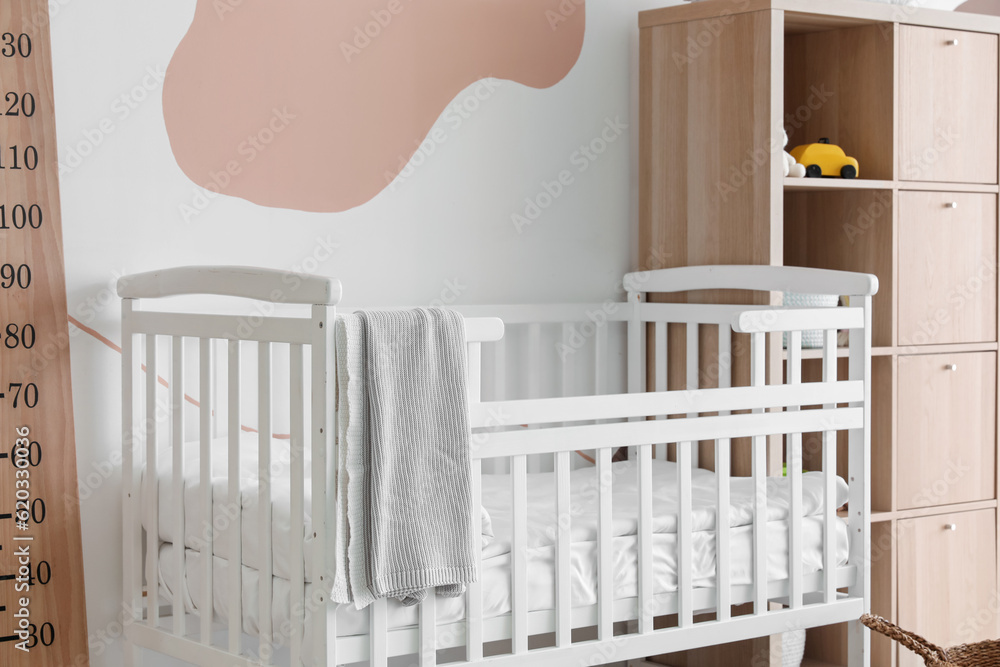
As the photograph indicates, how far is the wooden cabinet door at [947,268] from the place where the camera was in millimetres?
2408

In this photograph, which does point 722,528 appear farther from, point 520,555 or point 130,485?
point 130,485

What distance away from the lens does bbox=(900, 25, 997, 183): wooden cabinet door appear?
2396 mm

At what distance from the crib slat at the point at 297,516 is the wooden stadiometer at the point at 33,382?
621 mm

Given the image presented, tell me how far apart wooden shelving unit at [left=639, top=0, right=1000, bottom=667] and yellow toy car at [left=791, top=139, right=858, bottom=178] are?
0.15 ft

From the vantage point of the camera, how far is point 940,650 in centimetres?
183

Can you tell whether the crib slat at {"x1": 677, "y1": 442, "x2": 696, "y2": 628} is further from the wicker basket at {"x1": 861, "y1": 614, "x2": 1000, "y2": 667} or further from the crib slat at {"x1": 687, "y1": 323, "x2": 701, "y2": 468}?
the crib slat at {"x1": 687, "y1": 323, "x2": 701, "y2": 468}

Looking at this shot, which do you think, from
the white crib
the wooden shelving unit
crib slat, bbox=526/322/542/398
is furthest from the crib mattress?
the wooden shelving unit

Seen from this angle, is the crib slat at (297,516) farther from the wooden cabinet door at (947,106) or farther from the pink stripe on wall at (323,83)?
the wooden cabinet door at (947,106)

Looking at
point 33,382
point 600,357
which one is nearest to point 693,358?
point 600,357

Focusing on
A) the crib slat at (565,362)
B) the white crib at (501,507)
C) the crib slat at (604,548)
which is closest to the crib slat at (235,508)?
the white crib at (501,507)

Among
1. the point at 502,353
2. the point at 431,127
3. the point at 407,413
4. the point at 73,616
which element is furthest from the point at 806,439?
the point at 73,616

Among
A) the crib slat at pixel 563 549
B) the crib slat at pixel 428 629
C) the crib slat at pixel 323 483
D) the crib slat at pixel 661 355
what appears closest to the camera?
the crib slat at pixel 323 483

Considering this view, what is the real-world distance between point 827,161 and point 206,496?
1545mm

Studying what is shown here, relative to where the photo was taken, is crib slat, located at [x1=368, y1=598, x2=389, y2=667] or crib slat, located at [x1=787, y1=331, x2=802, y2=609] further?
crib slat, located at [x1=787, y1=331, x2=802, y2=609]
